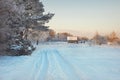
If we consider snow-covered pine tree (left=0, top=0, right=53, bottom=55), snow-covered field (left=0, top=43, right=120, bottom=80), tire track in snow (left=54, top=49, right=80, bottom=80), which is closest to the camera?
tire track in snow (left=54, top=49, right=80, bottom=80)

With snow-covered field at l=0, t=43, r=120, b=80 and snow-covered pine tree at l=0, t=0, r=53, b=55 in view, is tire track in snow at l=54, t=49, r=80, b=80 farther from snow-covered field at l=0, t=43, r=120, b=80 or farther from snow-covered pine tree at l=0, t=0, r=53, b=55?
snow-covered pine tree at l=0, t=0, r=53, b=55

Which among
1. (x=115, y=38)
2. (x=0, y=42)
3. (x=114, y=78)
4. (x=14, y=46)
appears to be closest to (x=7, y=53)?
(x=14, y=46)

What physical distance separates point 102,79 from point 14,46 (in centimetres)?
1824

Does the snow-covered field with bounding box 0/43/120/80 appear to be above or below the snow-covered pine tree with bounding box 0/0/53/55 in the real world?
below

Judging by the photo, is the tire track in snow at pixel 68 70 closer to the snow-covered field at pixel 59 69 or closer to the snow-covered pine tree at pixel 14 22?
the snow-covered field at pixel 59 69

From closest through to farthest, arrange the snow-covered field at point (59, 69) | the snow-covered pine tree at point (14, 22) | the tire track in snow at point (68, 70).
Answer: the tire track in snow at point (68, 70) → the snow-covered field at point (59, 69) → the snow-covered pine tree at point (14, 22)

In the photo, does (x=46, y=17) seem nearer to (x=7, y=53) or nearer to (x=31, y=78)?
(x=7, y=53)

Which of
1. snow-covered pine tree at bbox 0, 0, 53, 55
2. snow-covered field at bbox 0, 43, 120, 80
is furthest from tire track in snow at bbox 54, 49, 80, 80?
snow-covered pine tree at bbox 0, 0, 53, 55

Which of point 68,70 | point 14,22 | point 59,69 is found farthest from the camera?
point 14,22

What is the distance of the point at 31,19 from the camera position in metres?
34.7

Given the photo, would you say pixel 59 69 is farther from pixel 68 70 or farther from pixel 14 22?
pixel 14 22

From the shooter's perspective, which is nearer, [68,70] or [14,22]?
[68,70]

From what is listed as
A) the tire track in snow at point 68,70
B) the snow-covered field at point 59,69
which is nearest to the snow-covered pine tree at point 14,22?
the snow-covered field at point 59,69

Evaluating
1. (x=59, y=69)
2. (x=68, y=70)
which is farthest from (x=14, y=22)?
(x=68, y=70)
